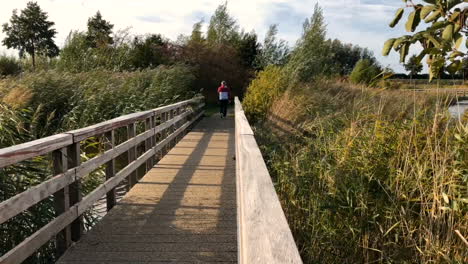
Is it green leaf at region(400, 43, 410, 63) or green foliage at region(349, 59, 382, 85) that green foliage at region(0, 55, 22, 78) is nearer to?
green foliage at region(349, 59, 382, 85)

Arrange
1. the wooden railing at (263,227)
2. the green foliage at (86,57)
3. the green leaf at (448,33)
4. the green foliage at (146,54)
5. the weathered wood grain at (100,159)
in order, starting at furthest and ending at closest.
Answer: the green foliage at (146,54), the green foliage at (86,57), the weathered wood grain at (100,159), the green leaf at (448,33), the wooden railing at (263,227)

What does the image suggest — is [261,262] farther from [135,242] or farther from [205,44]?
[205,44]

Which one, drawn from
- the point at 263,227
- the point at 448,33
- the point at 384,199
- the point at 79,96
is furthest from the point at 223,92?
the point at 263,227

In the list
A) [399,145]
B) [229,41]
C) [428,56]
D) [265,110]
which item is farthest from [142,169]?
[229,41]

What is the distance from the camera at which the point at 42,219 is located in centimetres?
370

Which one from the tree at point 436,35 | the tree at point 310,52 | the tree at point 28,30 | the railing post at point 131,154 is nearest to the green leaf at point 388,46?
the tree at point 436,35

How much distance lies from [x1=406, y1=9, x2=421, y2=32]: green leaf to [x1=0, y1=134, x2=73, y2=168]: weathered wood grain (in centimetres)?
240

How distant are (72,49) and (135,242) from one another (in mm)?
15630

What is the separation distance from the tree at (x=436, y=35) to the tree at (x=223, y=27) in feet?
117

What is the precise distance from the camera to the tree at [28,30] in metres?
62.4

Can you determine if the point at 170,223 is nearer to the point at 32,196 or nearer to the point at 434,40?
the point at 32,196

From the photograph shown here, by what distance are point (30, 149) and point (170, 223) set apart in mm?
1856

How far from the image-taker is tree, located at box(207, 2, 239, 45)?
122ft

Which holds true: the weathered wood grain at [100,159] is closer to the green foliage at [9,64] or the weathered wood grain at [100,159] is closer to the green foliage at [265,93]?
the green foliage at [265,93]
